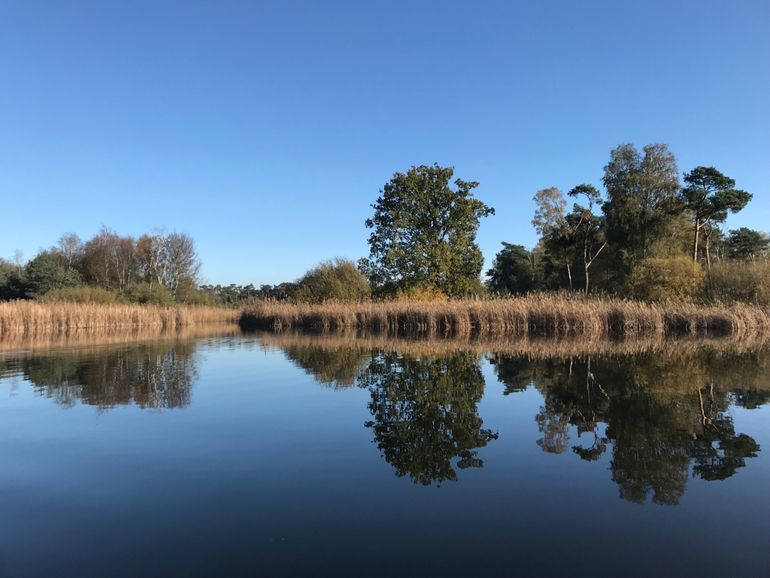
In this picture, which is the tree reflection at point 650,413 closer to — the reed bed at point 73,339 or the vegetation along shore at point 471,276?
the vegetation along shore at point 471,276

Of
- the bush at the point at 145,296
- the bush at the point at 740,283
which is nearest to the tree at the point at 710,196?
the bush at the point at 740,283

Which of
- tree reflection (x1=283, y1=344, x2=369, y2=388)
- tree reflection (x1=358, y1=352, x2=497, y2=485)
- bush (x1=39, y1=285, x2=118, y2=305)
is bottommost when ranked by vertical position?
tree reflection (x1=283, y1=344, x2=369, y2=388)

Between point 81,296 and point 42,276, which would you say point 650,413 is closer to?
point 81,296

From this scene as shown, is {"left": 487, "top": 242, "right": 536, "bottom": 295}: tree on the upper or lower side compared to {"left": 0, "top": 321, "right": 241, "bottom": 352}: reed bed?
upper

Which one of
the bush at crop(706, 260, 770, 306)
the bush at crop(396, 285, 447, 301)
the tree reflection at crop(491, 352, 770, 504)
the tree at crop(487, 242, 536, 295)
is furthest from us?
the tree at crop(487, 242, 536, 295)

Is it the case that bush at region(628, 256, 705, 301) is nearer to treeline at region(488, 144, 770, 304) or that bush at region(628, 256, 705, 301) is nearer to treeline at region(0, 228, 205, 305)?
treeline at region(488, 144, 770, 304)

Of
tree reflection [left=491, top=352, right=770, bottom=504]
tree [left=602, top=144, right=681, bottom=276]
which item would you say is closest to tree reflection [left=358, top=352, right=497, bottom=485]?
tree reflection [left=491, top=352, right=770, bottom=504]

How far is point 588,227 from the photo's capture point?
37812 mm

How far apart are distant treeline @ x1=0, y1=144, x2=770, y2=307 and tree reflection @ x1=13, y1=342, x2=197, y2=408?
1767cm

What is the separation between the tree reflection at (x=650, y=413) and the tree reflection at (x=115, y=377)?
4780 millimetres

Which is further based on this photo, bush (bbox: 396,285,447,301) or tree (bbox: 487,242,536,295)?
tree (bbox: 487,242,536,295)

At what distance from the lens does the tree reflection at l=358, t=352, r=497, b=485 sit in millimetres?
3918

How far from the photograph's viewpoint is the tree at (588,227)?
37.7 meters

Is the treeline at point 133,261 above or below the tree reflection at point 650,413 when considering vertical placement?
above
